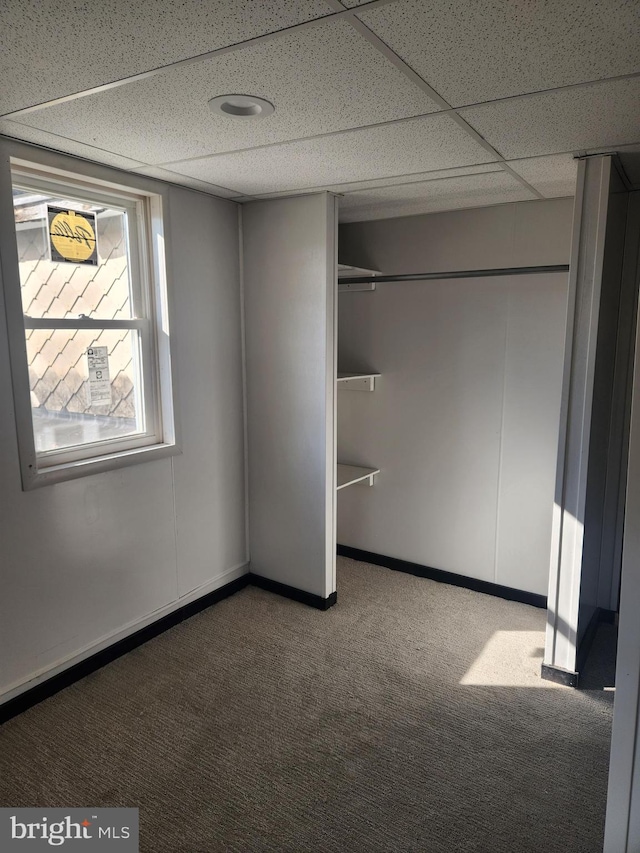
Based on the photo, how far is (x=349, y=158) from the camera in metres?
2.40

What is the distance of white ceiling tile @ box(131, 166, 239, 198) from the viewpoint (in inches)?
104

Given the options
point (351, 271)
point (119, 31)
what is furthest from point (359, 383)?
point (119, 31)

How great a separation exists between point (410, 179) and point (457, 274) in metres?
0.85

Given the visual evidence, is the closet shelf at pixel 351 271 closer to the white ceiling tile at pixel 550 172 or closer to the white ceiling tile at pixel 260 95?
the white ceiling tile at pixel 550 172

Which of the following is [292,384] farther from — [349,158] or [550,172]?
[550,172]

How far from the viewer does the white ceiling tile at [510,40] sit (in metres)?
1.26

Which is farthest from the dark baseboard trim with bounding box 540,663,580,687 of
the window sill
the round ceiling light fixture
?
the round ceiling light fixture

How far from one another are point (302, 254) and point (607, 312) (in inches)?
61.1

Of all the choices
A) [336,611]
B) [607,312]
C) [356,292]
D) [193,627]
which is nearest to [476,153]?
[607,312]

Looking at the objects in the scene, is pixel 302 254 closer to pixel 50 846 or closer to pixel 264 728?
pixel 264 728

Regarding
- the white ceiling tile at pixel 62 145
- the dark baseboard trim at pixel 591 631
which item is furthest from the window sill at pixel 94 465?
the dark baseboard trim at pixel 591 631

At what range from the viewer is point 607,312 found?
2.62 m

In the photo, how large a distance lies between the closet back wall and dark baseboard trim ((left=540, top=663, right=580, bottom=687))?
76cm

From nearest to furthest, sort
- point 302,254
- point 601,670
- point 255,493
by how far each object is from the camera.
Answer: point 601,670 → point 302,254 → point 255,493
